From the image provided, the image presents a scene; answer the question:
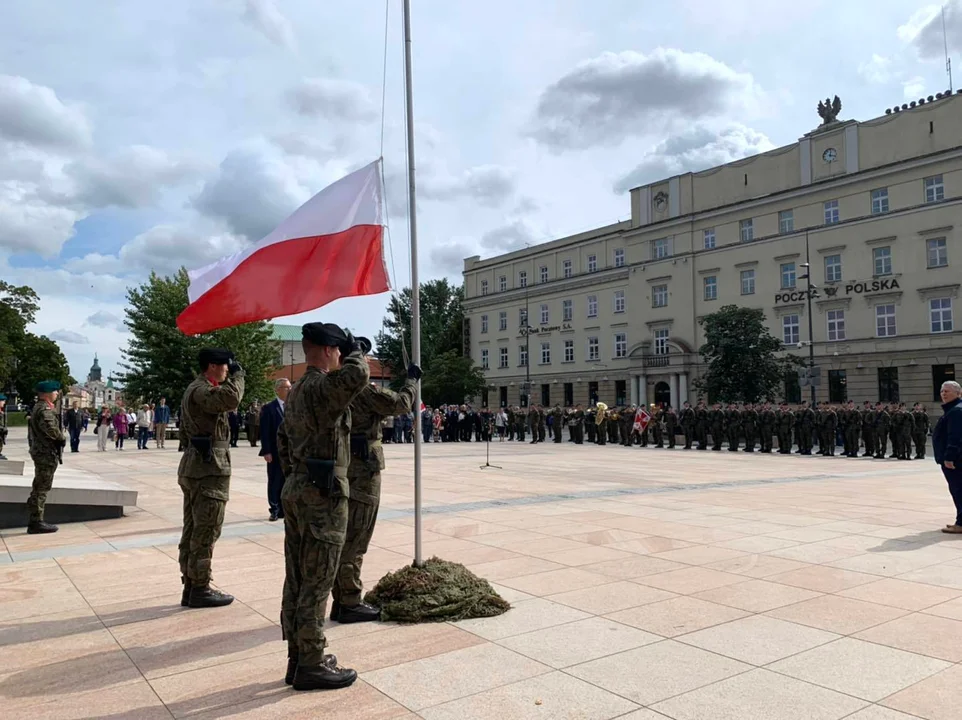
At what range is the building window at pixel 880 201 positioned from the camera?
4606 cm

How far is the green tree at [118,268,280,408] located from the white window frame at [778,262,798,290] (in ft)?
109

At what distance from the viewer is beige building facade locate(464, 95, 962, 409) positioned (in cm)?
4400

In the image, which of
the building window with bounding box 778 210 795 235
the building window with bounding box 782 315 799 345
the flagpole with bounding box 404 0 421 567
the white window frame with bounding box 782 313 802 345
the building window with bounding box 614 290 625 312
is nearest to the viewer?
the flagpole with bounding box 404 0 421 567

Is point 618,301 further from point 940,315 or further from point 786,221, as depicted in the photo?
point 940,315

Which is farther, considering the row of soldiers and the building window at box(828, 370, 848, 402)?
the building window at box(828, 370, 848, 402)

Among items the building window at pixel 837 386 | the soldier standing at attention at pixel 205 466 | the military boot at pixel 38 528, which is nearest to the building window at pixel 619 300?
the building window at pixel 837 386

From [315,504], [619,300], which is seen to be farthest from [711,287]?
[315,504]

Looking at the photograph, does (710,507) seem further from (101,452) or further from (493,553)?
(101,452)

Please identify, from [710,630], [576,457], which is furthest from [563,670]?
[576,457]

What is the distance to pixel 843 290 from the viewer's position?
48.0 metres

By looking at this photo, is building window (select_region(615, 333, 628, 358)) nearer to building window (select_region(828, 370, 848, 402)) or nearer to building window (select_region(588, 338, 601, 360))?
building window (select_region(588, 338, 601, 360))

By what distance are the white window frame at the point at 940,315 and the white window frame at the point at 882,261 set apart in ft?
10.5

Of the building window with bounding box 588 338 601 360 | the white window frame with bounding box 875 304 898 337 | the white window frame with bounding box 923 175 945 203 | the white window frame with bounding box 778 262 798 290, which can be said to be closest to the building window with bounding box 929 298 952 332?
the white window frame with bounding box 875 304 898 337

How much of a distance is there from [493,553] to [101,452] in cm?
2484
